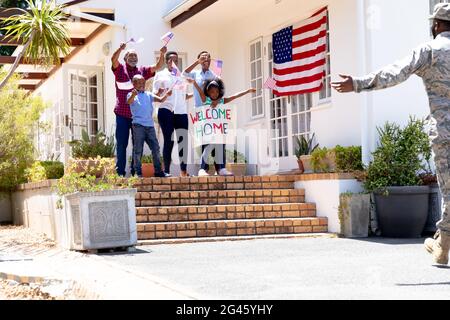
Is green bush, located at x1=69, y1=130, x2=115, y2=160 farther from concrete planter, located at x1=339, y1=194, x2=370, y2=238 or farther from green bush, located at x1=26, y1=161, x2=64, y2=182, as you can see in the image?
concrete planter, located at x1=339, y1=194, x2=370, y2=238

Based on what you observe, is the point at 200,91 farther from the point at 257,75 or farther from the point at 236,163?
the point at 257,75

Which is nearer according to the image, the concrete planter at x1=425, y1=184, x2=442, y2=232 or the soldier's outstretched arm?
the soldier's outstretched arm

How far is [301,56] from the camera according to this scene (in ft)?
41.1

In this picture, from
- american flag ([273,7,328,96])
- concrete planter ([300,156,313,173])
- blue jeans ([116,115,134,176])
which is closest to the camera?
blue jeans ([116,115,134,176])

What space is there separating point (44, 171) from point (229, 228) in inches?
165

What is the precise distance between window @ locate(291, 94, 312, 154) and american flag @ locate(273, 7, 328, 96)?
24 centimetres

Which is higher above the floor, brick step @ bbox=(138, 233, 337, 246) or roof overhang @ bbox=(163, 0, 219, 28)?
roof overhang @ bbox=(163, 0, 219, 28)

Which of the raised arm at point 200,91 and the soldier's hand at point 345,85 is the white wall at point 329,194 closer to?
the raised arm at point 200,91

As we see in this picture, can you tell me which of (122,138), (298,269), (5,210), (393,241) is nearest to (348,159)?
(393,241)

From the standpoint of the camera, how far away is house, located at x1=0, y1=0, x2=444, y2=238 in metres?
10.4

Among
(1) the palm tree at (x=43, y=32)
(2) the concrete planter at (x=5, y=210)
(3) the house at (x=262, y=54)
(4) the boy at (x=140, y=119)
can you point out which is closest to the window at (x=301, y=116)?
(3) the house at (x=262, y=54)

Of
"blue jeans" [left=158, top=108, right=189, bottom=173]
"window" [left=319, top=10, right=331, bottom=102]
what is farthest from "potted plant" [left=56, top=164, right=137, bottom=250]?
"window" [left=319, top=10, right=331, bottom=102]

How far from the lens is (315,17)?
12148 millimetres
